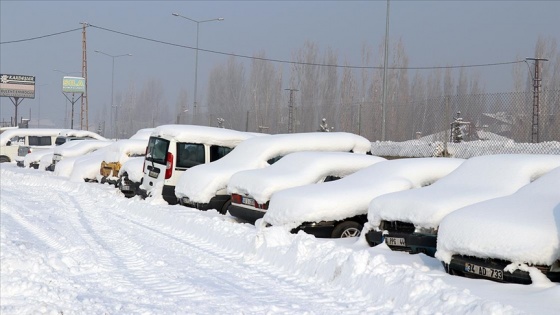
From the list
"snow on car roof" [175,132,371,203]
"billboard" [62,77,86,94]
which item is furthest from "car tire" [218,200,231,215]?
"billboard" [62,77,86,94]

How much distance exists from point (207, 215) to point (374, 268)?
7473 millimetres

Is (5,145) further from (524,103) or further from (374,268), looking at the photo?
(374,268)

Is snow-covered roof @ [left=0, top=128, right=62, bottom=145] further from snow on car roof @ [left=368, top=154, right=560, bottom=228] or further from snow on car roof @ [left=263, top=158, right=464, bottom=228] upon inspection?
snow on car roof @ [left=368, top=154, right=560, bottom=228]

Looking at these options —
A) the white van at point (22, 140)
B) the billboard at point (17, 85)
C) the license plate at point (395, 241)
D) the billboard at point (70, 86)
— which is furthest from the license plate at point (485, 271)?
the billboard at point (17, 85)

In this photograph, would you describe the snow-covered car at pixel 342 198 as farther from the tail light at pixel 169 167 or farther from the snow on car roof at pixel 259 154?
the tail light at pixel 169 167

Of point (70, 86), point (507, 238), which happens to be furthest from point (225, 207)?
point (70, 86)

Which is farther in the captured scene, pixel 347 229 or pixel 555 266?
→ pixel 347 229

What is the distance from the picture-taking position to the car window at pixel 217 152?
63.1 ft

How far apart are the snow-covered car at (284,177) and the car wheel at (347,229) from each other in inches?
74.0

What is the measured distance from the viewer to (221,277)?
957 cm

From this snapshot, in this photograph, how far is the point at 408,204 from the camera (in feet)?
34.4

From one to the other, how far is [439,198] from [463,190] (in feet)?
1.56

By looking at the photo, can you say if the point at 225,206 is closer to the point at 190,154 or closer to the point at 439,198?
the point at 190,154

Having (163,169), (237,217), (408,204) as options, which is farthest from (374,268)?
(163,169)
